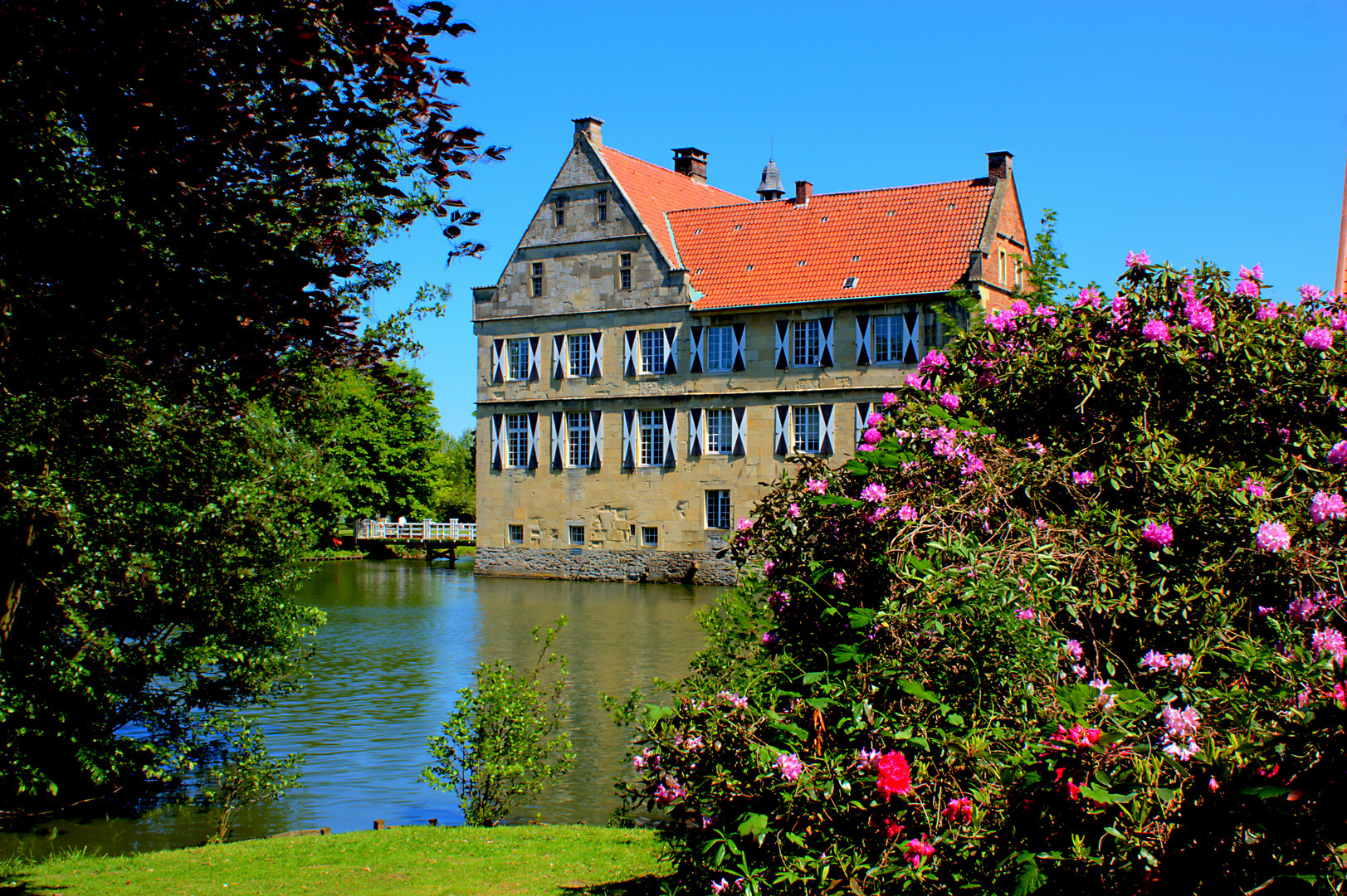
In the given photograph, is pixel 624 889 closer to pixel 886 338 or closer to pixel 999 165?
pixel 886 338

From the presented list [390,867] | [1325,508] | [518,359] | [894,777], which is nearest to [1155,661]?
[1325,508]

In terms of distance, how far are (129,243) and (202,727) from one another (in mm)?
7276

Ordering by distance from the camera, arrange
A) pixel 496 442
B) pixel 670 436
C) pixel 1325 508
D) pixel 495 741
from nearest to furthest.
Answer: pixel 1325 508 < pixel 495 741 < pixel 670 436 < pixel 496 442

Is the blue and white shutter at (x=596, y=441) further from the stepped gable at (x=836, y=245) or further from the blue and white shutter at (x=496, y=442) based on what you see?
the stepped gable at (x=836, y=245)

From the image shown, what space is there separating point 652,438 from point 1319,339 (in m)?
33.5

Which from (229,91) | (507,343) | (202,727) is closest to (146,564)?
(202,727)

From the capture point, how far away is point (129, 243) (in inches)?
263

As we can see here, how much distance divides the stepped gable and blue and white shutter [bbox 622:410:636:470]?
4.31 meters

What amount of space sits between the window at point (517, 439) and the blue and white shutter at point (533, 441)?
0.21 meters

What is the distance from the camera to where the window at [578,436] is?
3984 cm

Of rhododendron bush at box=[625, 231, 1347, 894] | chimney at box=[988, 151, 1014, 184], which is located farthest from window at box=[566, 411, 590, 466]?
rhododendron bush at box=[625, 231, 1347, 894]

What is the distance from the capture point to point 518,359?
4094cm

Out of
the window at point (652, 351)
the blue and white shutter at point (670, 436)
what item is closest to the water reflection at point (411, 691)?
the blue and white shutter at point (670, 436)

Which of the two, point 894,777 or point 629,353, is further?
point 629,353
